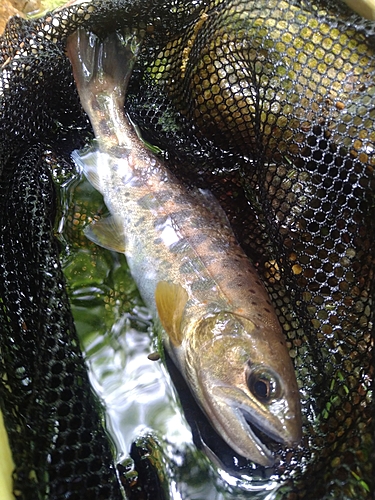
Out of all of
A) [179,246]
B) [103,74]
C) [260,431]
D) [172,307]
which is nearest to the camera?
[260,431]

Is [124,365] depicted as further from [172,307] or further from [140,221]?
[140,221]

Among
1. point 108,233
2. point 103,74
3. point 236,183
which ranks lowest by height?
point 108,233

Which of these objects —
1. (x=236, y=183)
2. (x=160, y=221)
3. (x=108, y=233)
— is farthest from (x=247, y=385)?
(x=236, y=183)

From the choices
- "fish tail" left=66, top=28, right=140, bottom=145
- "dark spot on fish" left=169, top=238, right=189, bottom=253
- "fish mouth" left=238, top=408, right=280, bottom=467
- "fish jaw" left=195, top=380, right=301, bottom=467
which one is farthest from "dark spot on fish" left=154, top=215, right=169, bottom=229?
"fish mouth" left=238, top=408, right=280, bottom=467

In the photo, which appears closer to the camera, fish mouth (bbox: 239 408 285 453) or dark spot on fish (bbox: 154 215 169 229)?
fish mouth (bbox: 239 408 285 453)

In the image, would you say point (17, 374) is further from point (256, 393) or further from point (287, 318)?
point (287, 318)

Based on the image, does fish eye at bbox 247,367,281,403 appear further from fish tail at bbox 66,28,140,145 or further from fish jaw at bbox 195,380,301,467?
fish tail at bbox 66,28,140,145

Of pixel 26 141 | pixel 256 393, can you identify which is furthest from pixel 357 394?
pixel 26 141
